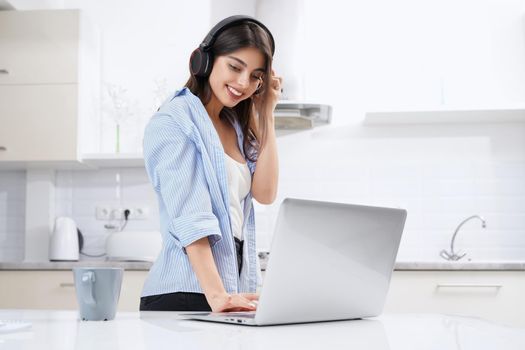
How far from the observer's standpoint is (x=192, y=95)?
1670mm

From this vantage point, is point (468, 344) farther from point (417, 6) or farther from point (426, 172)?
point (417, 6)

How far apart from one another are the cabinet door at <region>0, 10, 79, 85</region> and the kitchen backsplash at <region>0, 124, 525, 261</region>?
→ 577mm

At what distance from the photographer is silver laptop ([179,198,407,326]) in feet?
3.65

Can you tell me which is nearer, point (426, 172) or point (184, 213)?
point (184, 213)

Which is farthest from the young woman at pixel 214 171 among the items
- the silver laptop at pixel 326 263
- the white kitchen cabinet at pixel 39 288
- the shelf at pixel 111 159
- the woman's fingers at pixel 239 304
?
the shelf at pixel 111 159

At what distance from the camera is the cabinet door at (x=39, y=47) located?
141 inches

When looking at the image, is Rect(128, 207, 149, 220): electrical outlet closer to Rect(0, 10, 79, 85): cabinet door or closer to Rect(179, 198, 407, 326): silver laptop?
Rect(0, 10, 79, 85): cabinet door

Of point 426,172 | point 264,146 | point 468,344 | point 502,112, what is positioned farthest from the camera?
point 426,172

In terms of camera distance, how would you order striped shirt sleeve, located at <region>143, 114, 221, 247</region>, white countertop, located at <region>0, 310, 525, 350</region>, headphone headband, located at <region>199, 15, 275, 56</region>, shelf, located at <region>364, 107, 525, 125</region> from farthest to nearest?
shelf, located at <region>364, 107, 525, 125</region>
headphone headband, located at <region>199, 15, 275, 56</region>
striped shirt sleeve, located at <region>143, 114, 221, 247</region>
white countertop, located at <region>0, 310, 525, 350</region>

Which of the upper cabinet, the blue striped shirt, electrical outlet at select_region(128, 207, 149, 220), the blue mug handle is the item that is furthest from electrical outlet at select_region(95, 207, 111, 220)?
the blue mug handle

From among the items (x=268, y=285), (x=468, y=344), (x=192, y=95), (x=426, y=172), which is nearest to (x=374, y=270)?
(x=268, y=285)

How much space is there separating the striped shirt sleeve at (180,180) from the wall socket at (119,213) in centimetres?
229

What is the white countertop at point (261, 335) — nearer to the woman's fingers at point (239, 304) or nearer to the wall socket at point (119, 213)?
the woman's fingers at point (239, 304)

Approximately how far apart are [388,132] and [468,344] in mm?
2969
